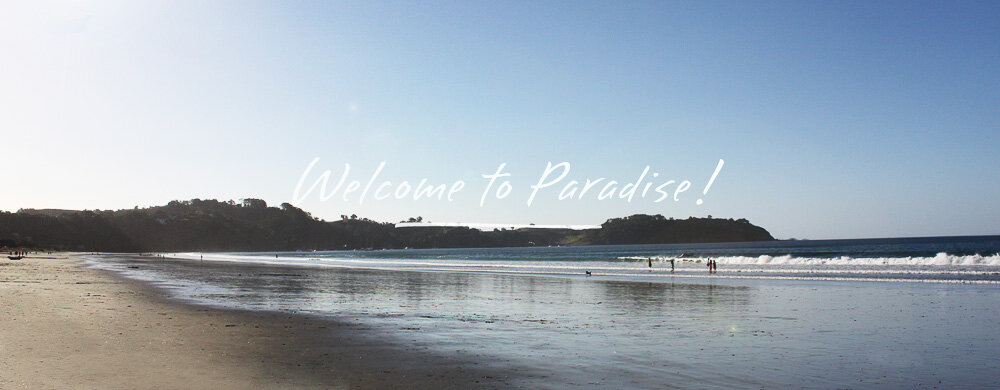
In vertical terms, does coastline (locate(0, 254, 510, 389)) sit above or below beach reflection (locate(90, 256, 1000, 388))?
above

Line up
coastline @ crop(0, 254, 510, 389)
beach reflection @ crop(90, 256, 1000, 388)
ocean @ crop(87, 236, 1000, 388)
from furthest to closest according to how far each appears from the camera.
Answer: beach reflection @ crop(90, 256, 1000, 388) < ocean @ crop(87, 236, 1000, 388) < coastline @ crop(0, 254, 510, 389)

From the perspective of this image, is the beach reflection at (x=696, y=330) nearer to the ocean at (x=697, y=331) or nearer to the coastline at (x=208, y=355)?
the ocean at (x=697, y=331)

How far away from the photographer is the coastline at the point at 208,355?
10.1 meters

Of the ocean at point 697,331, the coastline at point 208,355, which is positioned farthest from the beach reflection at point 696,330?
the coastline at point 208,355

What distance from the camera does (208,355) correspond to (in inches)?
491

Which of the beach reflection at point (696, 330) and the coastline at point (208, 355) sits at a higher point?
the coastline at point (208, 355)

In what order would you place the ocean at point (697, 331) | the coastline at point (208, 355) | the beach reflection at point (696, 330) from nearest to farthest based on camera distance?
the coastline at point (208, 355) → the ocean at point (697, 331) → the beach reflection at point (696, 330)

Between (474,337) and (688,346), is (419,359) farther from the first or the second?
(688,346)

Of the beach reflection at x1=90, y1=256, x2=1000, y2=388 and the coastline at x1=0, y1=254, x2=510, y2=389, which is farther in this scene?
the beach reflection at x1=90, y1=256, x2=1000, y2=388

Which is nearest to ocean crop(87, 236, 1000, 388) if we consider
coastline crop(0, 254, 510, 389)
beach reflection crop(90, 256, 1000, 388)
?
beach reflection crop(90, 256, 1000, 388)

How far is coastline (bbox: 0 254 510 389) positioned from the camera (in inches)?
399

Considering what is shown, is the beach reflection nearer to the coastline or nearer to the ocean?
the ocean

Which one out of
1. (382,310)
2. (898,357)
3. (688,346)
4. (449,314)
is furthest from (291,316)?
(898,357)

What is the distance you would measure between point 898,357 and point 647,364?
17.7 ft
